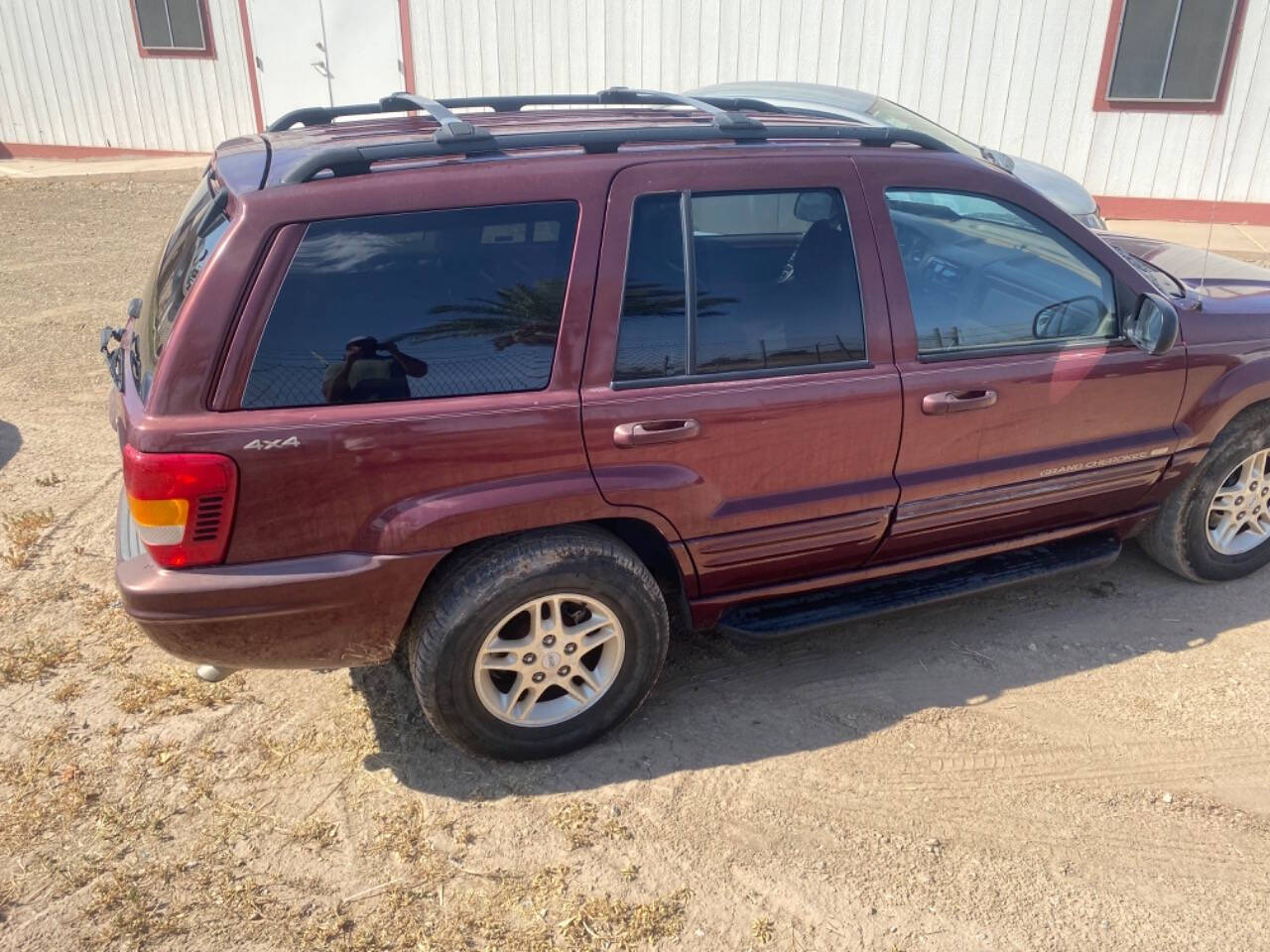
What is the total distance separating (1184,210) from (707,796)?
9.87 meters

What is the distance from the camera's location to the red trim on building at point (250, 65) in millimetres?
13234

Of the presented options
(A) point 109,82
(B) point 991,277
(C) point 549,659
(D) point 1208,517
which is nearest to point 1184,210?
(D) point 1208,517

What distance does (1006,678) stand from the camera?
376cm

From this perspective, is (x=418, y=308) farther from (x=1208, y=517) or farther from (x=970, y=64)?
(x=970, y=64)

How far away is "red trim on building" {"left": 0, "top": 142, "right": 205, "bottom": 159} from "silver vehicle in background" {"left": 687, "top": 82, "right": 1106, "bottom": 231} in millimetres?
9579

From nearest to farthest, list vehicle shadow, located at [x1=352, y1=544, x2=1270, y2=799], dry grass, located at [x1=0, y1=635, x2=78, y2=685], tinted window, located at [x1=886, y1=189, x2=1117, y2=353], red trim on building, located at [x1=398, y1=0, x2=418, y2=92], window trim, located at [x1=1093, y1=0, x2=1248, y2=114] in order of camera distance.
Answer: vehicle shadow, located at [x1=352, y1=544, x2=1270, y2=799] → tinted window, located at [x1=886, y1=189, x2=1117, y2=353] → dry grass, located at [x1=0, y1=635, x2=78, y2=685] → window trim, located at [x1=1093, y1=0, x2=1248, y2=114] → red trim on building, located at [x1=398, y1=0, x2=418, y2=92]

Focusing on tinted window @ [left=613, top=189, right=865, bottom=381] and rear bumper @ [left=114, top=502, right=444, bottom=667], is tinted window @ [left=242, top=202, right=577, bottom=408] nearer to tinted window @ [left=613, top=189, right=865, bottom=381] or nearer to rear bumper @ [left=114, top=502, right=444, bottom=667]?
tinted window @ [left=613, top=189, right=865, bottom=381]

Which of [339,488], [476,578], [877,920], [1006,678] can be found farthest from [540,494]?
[1006,678]

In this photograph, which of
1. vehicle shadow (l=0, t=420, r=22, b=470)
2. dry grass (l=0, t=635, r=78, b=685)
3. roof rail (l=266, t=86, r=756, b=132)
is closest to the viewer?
dry grass (l=0, t=635, r=78, b=685)

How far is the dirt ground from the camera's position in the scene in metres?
2.78

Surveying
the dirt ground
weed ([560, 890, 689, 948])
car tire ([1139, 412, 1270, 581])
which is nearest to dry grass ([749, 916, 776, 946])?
the dirt ground

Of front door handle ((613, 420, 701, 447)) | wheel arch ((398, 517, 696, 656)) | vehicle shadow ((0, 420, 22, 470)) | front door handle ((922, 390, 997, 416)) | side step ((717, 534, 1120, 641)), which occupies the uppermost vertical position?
front door handle ((613, 420, 701, 447))

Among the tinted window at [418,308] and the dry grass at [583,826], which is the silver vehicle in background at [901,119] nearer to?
the tinted window at [418,308]

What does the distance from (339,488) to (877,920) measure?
1877 mm
